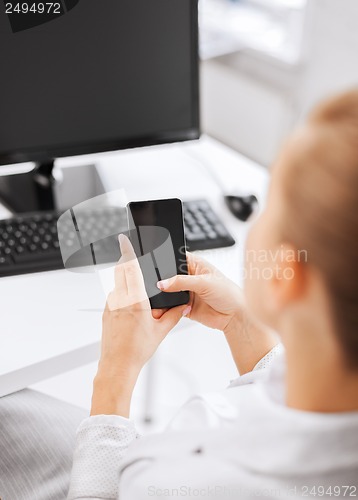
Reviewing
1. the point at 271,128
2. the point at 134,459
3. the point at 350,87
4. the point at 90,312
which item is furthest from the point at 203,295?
the point at 271,128

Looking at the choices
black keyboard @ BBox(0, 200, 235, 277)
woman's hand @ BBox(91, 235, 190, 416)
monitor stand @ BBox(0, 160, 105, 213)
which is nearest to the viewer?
woman's hand @ BBox(91, 235, 190, 416)

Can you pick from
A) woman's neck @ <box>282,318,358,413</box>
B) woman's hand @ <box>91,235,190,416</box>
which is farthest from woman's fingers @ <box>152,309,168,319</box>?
woman's neck @ <box>282,318,358,413</box>

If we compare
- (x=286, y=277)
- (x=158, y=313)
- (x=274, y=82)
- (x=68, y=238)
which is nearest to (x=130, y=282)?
(x=158, y=313)

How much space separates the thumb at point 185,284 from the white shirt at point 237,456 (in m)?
0.16

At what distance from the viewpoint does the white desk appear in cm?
77

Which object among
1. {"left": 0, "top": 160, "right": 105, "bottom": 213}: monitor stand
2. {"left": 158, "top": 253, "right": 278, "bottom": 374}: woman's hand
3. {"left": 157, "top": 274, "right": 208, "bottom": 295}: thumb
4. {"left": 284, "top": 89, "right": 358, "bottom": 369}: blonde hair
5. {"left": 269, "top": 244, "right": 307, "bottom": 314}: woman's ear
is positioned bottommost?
{"left": 158, "top": 253, "right": 278, "bottom": 374}: woman's hand

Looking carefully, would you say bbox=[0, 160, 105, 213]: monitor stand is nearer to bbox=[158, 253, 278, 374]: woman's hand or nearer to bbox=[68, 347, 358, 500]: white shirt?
bbox=[158, 253, 278, 374]: woman's hand

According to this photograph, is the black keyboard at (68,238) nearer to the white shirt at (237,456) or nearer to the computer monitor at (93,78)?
the computer monitor at (93,78)

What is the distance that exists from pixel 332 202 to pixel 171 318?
1.42 feet

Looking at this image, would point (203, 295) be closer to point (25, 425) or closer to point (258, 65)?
point (25, 425)

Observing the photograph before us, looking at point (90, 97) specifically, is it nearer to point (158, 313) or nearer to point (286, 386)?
point (158, 313)

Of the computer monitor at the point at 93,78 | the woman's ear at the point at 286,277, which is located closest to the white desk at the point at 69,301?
the computer monitor at the point at 93,78

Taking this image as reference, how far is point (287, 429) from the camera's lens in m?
0.50

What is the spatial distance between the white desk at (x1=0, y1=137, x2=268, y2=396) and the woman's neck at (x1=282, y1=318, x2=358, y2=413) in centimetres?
25
